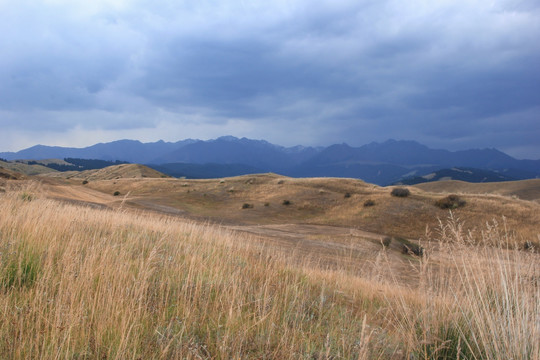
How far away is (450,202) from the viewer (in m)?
Answer: 35.2

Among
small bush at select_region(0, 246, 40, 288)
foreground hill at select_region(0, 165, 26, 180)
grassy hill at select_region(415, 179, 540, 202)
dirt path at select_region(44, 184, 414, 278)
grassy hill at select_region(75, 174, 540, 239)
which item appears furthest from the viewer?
grassy hill at select_region(415, 179, 540, 202)

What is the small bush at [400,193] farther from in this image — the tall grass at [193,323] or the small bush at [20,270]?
the small bush at [20,270]

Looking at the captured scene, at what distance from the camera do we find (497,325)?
3174 millimetres

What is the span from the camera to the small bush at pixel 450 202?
34562 mm

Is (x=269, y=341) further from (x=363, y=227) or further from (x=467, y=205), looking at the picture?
(x=467, y=205)

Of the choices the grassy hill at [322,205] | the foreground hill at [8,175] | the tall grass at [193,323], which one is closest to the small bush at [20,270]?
the tall grass at [193,323]

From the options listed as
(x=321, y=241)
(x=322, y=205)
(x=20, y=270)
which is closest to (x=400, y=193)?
(x=322, y=205)

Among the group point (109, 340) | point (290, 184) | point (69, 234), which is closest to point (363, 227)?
point (290, 184)

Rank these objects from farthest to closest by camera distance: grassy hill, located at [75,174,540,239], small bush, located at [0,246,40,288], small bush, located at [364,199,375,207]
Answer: small bush, located at [364,199,375,207] → grassy hill, located at [75,174,540,239] → small bush, located at [0,246,40,288]

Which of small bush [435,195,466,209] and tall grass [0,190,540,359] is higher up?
tall grass [0,190,540,359]

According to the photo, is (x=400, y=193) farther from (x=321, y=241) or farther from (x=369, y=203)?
(x=321, y=241)

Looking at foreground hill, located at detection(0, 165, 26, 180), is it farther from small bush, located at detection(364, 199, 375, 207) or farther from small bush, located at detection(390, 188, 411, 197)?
small bush, located at detection(390, 188, 411, 197)

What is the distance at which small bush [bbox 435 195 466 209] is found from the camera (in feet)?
113

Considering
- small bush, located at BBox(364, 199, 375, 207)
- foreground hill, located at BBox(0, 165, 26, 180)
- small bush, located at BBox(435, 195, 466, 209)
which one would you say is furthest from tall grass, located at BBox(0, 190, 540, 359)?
foreground hill, located at BBox(0, 165, 26, 180)
